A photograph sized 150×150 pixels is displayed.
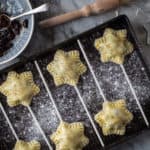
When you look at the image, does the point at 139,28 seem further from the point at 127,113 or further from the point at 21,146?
the point at 21,146

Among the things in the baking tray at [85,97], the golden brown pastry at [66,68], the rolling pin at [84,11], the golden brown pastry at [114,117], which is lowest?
the golden brown pastry at [114,117]

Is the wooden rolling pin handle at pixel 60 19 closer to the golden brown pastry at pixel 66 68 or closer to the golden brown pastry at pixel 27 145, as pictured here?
the golden brown pastry at pixel 66 68

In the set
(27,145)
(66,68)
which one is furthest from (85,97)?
(27,145)

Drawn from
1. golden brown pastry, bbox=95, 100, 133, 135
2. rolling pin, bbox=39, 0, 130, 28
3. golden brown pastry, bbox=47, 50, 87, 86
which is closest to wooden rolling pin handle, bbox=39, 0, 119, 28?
rolling pin, bbox=39, 0, 130, 28

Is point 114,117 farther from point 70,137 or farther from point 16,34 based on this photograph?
point 16,34

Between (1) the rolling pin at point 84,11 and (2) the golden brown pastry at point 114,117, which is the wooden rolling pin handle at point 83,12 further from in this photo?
(2) the golden brown pastry at point 114,117

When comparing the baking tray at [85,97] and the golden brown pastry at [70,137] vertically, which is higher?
the baking tray at [85,97]

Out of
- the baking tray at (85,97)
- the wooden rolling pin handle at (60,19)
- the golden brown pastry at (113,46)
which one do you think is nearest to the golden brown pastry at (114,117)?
the baking tray at (85,97)
